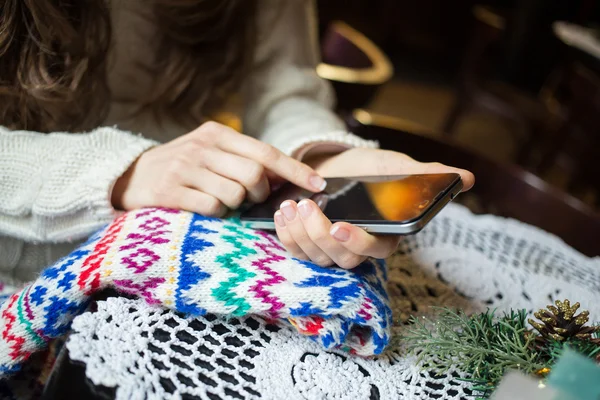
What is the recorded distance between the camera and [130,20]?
646mm

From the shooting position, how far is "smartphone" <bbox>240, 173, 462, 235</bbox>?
369 mm

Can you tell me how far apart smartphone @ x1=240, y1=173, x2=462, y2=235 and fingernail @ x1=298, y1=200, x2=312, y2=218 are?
1.3 inches

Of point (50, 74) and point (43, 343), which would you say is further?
point (50, 74)

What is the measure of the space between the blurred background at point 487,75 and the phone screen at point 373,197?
345 mm

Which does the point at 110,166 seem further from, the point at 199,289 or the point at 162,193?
the point at 199,289

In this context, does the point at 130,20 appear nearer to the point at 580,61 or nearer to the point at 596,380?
the point at 596,380

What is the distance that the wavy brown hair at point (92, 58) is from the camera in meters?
0.50

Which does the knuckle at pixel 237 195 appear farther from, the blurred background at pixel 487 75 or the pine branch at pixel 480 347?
the blurred background at pixel 487 75

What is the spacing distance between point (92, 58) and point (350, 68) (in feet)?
2.20

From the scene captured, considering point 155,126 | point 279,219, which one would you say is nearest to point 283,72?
point 155,126

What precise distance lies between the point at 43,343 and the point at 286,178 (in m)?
0.23

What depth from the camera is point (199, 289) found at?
35cm

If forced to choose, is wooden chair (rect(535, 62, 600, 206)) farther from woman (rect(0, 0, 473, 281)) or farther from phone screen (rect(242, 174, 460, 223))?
phone screen (rect(242, 174, 460, 223))

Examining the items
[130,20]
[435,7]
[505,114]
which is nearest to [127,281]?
[130,20]
